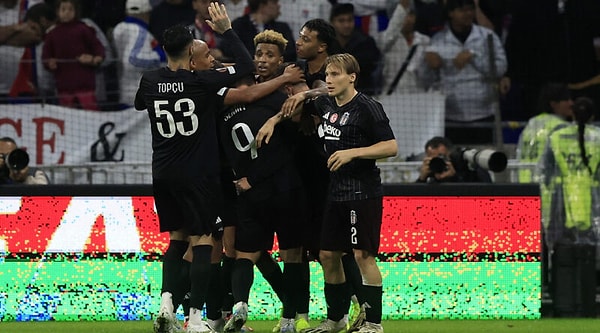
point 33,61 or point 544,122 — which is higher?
point 33,61

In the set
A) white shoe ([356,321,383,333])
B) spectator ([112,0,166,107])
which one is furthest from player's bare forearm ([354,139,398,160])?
spectator ([112,0,166,107])

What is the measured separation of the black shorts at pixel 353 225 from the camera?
323 inches

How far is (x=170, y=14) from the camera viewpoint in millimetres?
14141

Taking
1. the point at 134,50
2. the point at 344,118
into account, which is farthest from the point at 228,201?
the point at 134,50

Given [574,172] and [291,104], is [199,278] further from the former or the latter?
[574,172]

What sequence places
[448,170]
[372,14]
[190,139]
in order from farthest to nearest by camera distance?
1. [372,14]
2. [448,170]
3. [190,139]

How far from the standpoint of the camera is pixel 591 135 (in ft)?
41.4

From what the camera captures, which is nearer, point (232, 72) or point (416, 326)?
point (232, 72)

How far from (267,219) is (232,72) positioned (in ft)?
3.79

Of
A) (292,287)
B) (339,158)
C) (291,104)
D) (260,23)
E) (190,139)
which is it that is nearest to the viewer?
(339,158)

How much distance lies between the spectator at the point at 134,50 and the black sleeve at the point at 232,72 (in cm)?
567

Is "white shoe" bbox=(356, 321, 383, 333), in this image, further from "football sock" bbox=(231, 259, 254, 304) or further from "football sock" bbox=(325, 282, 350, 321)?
"football sock" bbox=(231, 259, 254, 304)

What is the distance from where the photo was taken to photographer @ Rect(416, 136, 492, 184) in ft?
34.9

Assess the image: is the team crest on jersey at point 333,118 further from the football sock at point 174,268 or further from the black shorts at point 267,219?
the football sock at point 174,268
